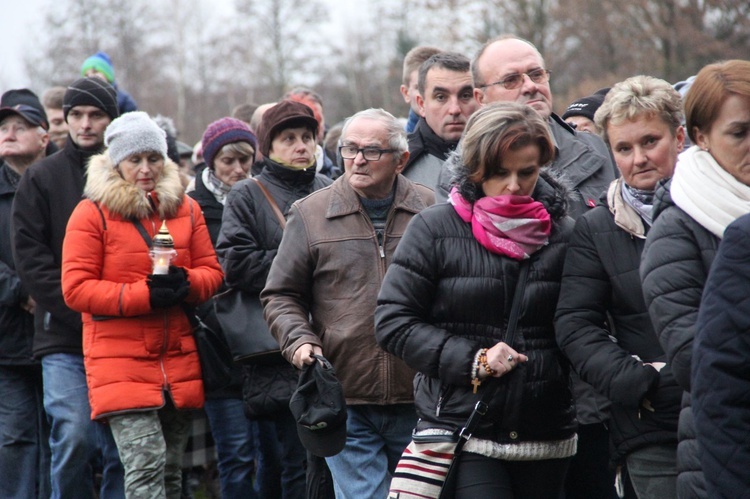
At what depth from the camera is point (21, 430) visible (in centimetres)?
652

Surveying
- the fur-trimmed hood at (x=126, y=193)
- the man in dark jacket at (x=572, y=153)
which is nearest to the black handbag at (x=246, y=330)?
the fur-trimmed hood at (x=126, y=193)

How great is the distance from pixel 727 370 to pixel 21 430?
5.05 meters

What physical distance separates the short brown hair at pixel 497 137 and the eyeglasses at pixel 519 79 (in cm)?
119

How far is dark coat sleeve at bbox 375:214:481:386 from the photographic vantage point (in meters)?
3.80

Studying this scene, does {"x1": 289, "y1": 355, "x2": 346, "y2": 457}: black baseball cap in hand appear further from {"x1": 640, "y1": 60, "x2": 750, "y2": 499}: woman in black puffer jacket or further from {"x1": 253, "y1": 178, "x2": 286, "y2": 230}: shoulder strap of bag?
{"x1": 253, "y1": 178, "x2": 286, "y2": 230}: shoulder strap of bag

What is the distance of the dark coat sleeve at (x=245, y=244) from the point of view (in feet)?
19.6

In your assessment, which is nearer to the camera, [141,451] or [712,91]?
[712,91]

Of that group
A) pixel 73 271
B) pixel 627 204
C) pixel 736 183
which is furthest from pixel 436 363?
pixel 73 271

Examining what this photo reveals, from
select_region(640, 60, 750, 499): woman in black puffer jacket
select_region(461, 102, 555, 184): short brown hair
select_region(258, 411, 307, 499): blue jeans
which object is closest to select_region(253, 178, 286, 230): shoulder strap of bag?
select_region(258, 411, 307, 499): blue jeans

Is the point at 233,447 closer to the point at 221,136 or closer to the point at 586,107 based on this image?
the point at 221,136

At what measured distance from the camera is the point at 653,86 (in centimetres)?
404

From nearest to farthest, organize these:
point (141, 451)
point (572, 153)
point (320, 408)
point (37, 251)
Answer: point (320, 408), point (572, 153), point (141, 451), point (37, 251)

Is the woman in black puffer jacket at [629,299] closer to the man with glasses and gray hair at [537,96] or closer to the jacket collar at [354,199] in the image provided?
the man with glasses and gray hair at [537,96]

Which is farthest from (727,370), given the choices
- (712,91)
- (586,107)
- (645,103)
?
(586,107)
